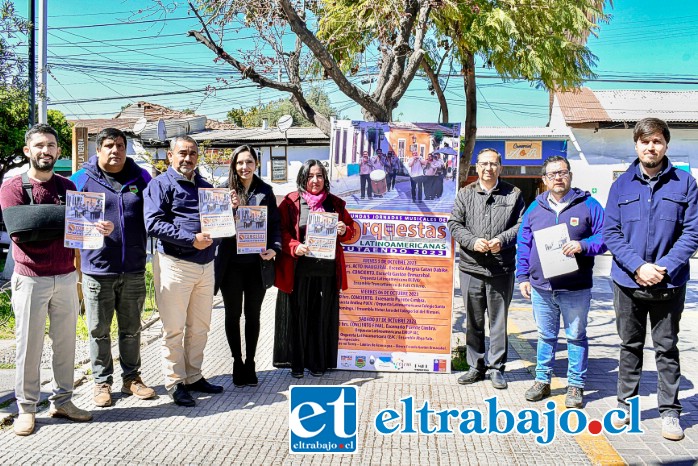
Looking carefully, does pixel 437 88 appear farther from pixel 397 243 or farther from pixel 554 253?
pixel 554 253

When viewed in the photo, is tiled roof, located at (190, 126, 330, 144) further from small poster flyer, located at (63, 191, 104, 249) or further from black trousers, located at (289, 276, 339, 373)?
small poster flyer, located at (63, 191, 104, 249)

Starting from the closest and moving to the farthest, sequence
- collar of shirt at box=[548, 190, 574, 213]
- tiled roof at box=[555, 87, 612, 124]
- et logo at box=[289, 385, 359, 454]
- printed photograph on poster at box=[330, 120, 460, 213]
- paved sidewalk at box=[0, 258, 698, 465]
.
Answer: paved sidewalk at box=[0, 258, 698, 465] < et logo at box=[289, 385, 359, 454] < collar of shirt at box=[548, 190, 574, 213] < printed photograph on poster at box=[330, 120, 460, 213] < tiled roof at box=[555, 87, 612, 124]

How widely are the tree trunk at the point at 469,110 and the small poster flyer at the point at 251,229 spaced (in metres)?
4.13

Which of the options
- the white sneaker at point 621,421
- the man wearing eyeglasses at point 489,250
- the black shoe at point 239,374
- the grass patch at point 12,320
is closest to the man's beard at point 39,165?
the black shoe at point 239,374

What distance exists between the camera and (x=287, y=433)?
4105 mm

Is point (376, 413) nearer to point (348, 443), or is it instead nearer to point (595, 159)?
point (348, 443)

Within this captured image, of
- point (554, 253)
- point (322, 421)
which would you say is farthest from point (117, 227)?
point (554, 253)

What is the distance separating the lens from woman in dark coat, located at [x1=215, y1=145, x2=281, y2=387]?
4891 millimetres

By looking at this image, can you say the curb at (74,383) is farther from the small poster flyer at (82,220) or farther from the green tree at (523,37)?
the green tree at (523,37)

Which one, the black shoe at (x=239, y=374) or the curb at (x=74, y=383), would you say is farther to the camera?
the black shoe at (x=239, y=374)

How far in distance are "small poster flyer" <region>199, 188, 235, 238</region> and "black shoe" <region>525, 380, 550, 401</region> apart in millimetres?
2799

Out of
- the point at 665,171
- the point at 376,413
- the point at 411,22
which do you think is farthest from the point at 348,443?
the point at 411,22

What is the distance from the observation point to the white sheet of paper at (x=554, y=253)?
14.7 feet

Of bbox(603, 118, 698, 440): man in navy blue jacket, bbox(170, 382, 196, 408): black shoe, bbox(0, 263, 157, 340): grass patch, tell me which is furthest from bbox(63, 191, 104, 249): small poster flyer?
bbox(603, 118, 698, 440): man in navy blue jacket
